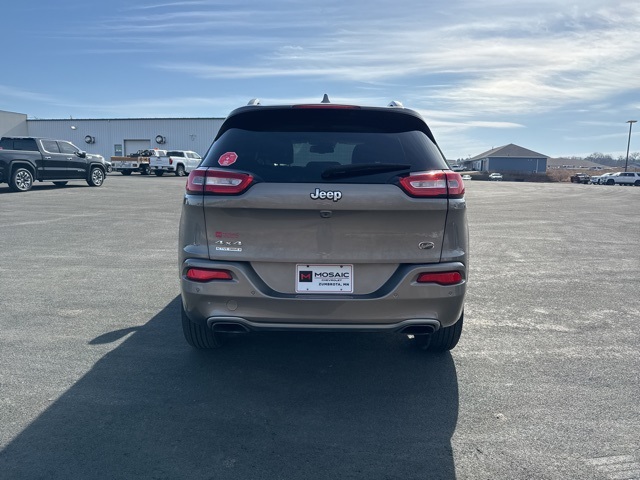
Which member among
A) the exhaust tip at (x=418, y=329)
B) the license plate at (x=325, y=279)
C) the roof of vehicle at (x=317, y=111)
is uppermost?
the roof of vehicle at (x=317, y=111)

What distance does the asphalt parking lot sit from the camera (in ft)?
9.17


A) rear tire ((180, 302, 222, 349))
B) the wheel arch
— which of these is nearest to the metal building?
the wheel arch

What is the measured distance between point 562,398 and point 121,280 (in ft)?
17.5

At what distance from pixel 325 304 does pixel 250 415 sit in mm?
859

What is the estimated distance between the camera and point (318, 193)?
3232mm

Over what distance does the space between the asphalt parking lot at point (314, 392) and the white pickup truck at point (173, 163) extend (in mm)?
31795

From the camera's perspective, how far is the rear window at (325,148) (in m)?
3.31

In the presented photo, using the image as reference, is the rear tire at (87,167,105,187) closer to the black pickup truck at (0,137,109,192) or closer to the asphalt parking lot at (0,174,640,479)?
the black pickup truck at (0,137,109,192)

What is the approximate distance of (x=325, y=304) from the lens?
3305 mm

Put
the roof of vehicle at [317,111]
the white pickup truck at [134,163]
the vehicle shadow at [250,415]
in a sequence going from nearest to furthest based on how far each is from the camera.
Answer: the vehicle shadow at [250,415] → the roof of vehicle at [317,111] → the white pickup truck at [134,163]

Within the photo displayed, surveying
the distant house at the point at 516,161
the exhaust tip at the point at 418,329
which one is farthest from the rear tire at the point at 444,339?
the distant house at the point at 516,161

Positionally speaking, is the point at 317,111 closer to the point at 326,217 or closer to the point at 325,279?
the point at 326,217

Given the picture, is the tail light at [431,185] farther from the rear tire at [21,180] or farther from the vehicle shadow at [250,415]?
the rear tire at [21,180]

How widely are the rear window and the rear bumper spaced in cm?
66
